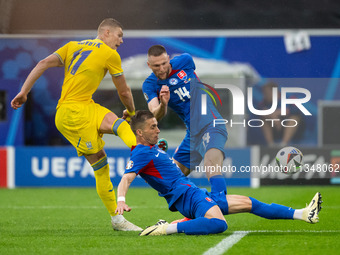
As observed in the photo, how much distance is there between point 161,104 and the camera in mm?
6500

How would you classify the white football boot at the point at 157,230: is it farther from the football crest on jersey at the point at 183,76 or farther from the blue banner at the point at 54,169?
the blue banner at the point at 54,169

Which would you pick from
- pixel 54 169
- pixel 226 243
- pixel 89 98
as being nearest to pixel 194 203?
pixel 226 243

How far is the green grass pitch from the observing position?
518 centimetres

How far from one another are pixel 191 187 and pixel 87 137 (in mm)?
1154

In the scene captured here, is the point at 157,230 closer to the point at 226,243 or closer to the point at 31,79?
the point at 226,243

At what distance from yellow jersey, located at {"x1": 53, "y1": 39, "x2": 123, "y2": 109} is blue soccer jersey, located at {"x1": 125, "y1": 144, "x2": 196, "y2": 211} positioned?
3.10 feet

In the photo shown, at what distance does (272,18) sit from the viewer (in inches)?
482

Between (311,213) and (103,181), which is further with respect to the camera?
(103,181)

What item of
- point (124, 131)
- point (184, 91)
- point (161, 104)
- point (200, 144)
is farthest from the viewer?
point (184, 91)

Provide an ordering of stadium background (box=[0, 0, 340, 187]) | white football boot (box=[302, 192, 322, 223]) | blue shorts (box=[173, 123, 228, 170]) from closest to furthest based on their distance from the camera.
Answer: white football boot (box=[302, 192, 322, 223]) → blue shorts (box=[173, 123, 228, 170]) → stadium background (box=[0, 0, 340, 187])

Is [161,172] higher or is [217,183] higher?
[161,172]

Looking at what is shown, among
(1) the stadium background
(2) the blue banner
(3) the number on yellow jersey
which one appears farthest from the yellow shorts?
(2) the blue banner

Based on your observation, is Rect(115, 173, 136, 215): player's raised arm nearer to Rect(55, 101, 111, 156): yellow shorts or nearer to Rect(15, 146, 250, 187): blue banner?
Rect(55, 101, 111, 156): yellow shorts

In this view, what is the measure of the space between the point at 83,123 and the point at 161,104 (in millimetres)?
737
